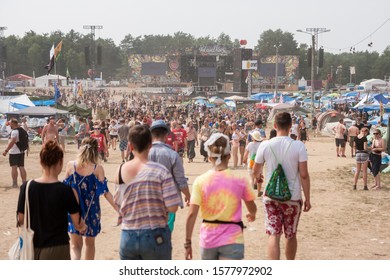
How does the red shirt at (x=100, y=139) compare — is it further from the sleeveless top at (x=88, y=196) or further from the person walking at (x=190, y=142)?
the sleeveless top at (x=88, y=196)

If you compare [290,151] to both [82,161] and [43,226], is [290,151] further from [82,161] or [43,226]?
[43,226]

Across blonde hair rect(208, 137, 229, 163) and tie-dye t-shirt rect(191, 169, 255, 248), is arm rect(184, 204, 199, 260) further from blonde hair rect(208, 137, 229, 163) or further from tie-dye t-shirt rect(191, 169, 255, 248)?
blonde hair rect(208, 137, 229, 163)

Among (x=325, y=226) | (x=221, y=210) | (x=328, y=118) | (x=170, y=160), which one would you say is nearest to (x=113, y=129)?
(x=325, y=226)

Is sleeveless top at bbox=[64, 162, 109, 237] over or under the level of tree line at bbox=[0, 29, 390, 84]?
under

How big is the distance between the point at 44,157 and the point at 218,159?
1.37m

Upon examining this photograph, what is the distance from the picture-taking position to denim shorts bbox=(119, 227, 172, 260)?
4555 millimetres

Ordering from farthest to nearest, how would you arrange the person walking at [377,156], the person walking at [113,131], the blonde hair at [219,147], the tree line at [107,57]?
the tree line at [107,57] < the person walking at [113,131] < the person walking at [377,156] < the blonde hair at [219,147]

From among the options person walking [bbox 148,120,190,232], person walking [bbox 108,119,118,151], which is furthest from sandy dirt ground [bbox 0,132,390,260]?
person walking [bbox 108,119,118,151]

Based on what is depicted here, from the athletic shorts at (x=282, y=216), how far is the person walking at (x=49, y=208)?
2127 millimetres

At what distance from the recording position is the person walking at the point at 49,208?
4641 millimetres

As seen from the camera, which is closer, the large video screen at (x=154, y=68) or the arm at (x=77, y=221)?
the arm at (x=77, y=221)

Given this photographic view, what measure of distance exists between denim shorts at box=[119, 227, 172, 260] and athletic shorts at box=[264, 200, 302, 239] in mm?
1793

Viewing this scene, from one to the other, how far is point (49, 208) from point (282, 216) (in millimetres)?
2490

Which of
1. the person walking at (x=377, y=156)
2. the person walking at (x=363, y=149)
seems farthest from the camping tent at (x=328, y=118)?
the person walking at (x=363, y=149)
